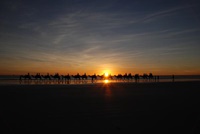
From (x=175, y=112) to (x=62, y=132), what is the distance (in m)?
5.35

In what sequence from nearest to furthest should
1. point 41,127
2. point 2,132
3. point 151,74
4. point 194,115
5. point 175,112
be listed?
point 2,132 → point 41,127 → point 194,115 → point 175,112 → point 151,74

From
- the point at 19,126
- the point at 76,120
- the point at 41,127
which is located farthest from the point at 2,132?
the point at 76,120

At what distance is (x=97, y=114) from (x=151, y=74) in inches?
2795

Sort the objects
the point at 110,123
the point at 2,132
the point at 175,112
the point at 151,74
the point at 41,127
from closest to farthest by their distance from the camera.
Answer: the point at 2,132 < the point at 41,127 < the point at 110,123 < the point at 175,112 < the point at 151,74

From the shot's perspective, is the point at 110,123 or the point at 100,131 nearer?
the point at 100,131

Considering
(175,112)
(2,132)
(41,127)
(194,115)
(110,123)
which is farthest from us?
(175,112)

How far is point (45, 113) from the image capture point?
8.82 metres

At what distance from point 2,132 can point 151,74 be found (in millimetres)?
74225

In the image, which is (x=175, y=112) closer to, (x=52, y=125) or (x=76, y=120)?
(x=76, y=120)

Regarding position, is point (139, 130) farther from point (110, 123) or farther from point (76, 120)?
point (76, 120)

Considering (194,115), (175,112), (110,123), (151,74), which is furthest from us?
(151,74)

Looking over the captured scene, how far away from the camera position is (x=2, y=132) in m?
6.14

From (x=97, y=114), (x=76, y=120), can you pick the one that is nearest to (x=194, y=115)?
(x=97, y=114)

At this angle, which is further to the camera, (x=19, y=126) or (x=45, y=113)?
(x=45, y=113)
